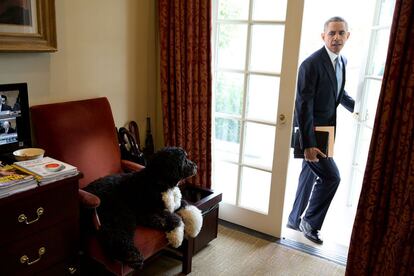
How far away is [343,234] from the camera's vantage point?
9.53 ft

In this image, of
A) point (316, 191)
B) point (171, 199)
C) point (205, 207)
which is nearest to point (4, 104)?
point (171, 199)

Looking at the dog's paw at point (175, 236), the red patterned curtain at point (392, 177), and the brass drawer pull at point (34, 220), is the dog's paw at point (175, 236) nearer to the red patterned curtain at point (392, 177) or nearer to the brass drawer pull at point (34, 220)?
the brass drawer pull at point (34, 220)

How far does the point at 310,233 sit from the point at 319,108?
3.15ft

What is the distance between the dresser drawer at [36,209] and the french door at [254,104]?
1.32m

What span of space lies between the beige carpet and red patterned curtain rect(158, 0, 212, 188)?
0.50 metres

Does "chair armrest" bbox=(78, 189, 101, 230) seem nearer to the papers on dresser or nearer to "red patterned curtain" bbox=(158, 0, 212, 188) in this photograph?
"red patterned curtain" bbox=(158, 0, 212, 188)

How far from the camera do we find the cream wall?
2.06m

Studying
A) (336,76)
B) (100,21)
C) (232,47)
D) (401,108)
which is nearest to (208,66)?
(232,47)

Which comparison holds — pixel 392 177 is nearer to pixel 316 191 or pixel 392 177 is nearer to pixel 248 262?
pixel 316 191

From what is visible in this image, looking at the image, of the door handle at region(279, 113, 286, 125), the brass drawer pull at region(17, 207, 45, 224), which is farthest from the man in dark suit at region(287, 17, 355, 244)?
the brass drawer pull at region(17, 207, 45, 224)

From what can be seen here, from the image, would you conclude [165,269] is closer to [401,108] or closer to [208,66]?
[208,66]

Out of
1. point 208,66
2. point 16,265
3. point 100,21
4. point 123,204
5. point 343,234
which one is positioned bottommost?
point 343,234

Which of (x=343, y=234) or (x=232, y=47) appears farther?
(x=343, y=234)

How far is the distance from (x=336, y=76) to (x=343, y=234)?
1.26 metres
